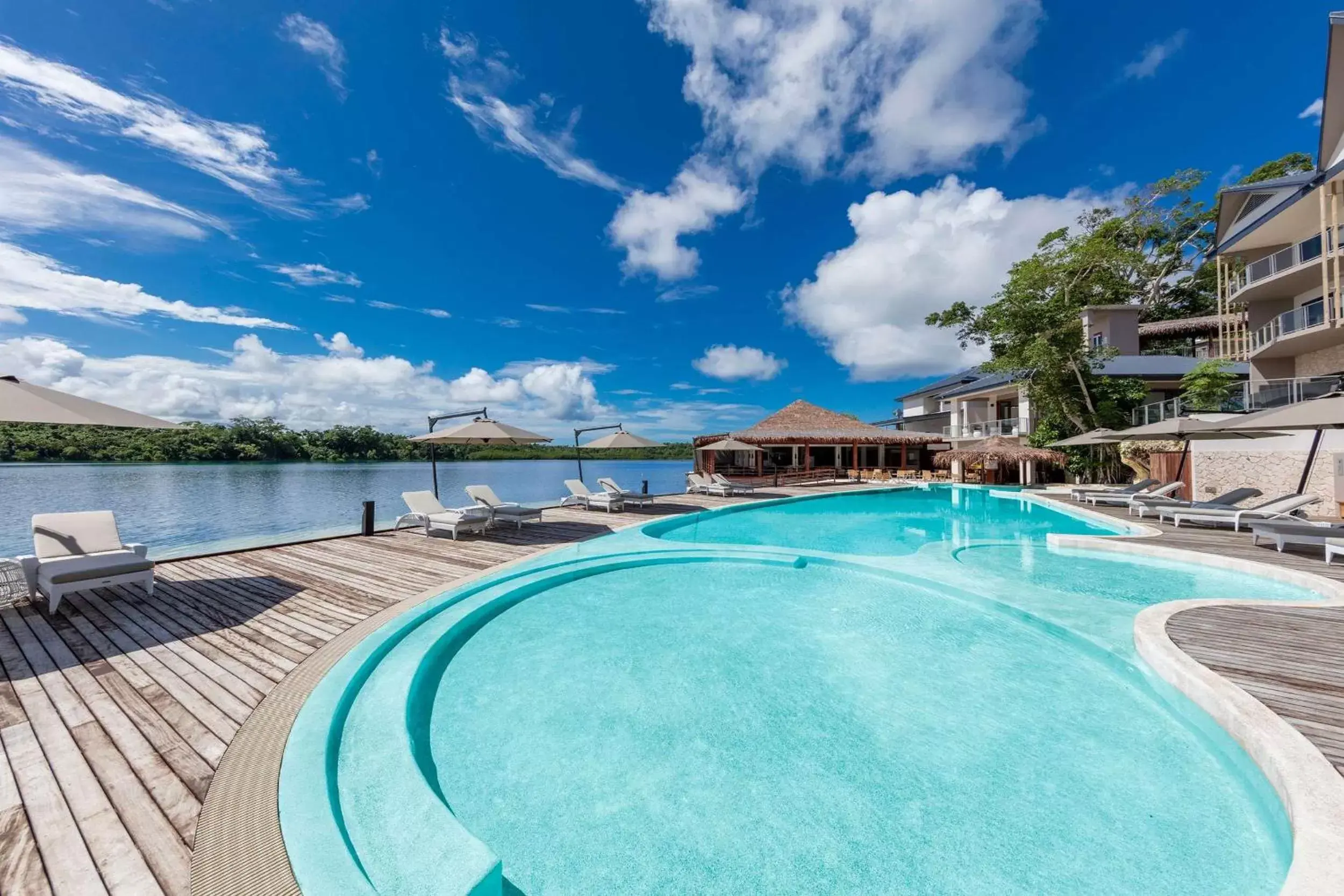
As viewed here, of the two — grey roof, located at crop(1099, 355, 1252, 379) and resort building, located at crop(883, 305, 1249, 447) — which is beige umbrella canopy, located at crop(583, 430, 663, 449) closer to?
resort building, located at crop(883, 305, 1249, 447)

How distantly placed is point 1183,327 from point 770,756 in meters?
36.3

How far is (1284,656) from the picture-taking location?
3562 millimetres

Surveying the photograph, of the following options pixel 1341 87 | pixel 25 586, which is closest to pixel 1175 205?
pixel 1341 87

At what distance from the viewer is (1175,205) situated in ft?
93.0

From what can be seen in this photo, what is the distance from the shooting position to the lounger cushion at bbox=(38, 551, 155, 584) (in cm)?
443

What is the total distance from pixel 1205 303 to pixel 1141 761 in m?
40.7

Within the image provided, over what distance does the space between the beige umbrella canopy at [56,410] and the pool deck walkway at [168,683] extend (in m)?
1.80

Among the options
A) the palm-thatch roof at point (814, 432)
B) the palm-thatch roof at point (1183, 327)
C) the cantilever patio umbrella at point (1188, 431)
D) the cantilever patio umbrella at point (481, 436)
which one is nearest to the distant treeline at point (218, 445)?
the palm-thatch roof at point (814, 432)

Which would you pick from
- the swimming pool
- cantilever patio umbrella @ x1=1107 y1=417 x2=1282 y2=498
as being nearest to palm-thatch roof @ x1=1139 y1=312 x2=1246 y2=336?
cantilever patio umbrella @ x1=1107 y1=417 x2=1282 y2=498

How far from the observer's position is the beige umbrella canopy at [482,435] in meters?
10.4

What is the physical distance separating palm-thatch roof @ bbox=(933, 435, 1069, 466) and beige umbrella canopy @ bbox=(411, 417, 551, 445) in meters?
19.7

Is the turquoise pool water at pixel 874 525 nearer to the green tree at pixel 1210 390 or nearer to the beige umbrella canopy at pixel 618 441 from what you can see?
the beige umbrella canopy at pixel 618 441

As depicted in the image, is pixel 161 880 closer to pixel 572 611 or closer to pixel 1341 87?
pixel 572 611

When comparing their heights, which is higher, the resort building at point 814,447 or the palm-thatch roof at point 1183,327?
the palm-thatch roof at point 1183,327
